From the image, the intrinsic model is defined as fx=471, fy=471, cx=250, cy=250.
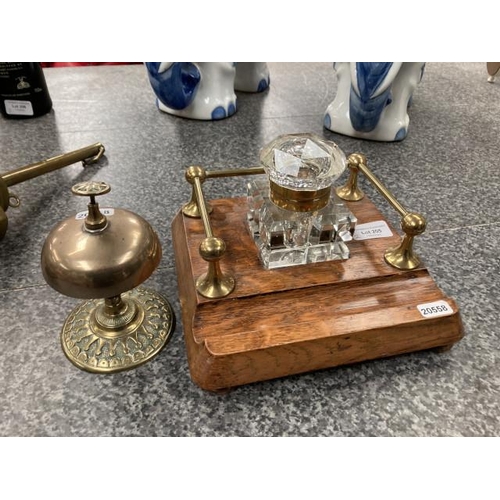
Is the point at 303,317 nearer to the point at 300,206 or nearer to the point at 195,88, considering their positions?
the point at 300,206

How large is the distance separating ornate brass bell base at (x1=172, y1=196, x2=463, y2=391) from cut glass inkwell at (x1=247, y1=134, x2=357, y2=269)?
0.06 feet

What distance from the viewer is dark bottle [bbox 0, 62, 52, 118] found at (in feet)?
3.33

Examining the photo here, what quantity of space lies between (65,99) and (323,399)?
3.47ft

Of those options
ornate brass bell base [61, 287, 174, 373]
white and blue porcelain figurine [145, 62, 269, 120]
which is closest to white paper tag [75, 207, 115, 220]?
ornate brass bell base [61, 287, 174, 373]

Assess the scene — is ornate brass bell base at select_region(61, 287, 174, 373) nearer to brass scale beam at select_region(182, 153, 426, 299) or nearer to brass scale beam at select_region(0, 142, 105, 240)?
brass scale beam at select_region(182, 153, 426, 299)

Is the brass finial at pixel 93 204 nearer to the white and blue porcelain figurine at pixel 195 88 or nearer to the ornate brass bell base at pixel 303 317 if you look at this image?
the ornate brass bell base at pixel 303 317

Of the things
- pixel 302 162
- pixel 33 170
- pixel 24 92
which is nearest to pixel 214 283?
pixel 302 162

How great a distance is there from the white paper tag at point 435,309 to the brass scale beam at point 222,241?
0.05 m

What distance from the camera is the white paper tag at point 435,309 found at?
51cm

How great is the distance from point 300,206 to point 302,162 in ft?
0.18

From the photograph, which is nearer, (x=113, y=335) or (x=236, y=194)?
(x=113, y=335)

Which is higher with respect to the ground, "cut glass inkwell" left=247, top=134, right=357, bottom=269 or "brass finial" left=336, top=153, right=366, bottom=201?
"cut glass inkwell" left=247, top=134, right=357, bottom=269

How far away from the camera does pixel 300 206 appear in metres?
0.51
